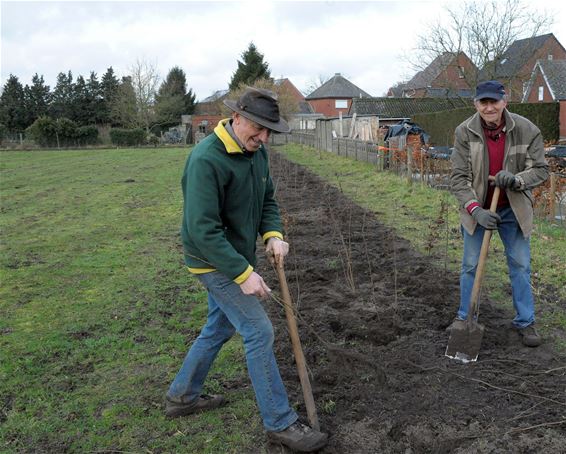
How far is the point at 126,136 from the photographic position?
4638cm

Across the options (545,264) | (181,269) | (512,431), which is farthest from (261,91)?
(545,264)

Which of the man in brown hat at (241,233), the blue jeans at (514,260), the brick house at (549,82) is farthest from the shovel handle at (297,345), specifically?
the brick house at (549,82)

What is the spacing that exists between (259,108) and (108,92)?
59.5m

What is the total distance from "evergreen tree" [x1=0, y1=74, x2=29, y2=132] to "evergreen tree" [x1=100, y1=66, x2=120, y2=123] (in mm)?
7602

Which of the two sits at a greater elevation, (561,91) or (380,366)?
(561,91)

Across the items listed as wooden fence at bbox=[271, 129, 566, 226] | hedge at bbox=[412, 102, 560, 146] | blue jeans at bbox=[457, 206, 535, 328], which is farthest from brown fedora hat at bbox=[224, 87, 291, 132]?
hedge at bbox=[412, 102, 560, 146]

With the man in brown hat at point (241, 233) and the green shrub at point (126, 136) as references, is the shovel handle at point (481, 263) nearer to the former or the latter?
the man in brown hat at point (241, 233)

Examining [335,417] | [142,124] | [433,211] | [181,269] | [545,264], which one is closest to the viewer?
[335,417]

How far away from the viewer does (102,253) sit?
8039 millimetres

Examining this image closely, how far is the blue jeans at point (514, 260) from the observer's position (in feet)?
14.0

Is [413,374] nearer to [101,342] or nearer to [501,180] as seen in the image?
[501,180]

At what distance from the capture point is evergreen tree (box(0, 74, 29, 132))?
55750mm

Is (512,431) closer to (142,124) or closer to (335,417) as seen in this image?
(335,417)

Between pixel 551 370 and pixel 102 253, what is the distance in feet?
20.2
